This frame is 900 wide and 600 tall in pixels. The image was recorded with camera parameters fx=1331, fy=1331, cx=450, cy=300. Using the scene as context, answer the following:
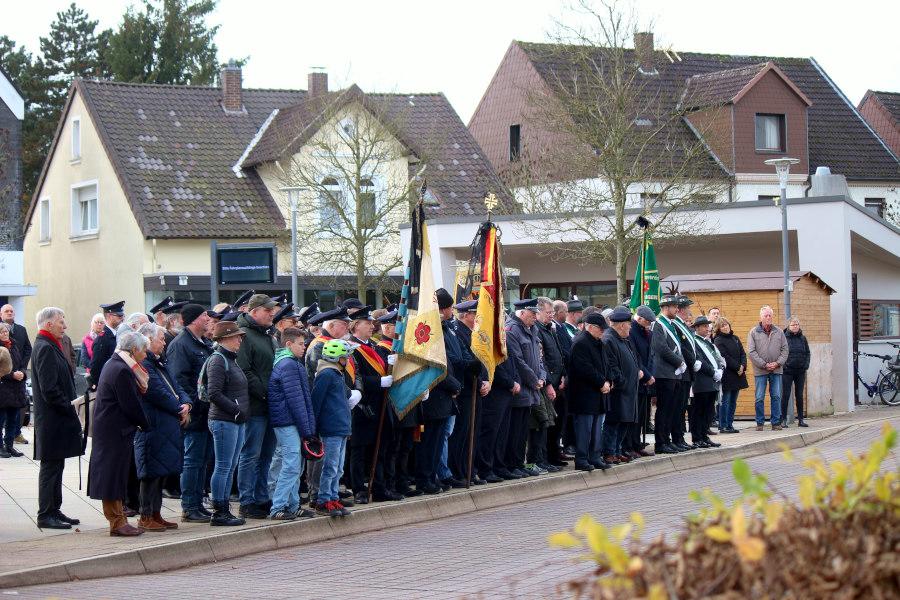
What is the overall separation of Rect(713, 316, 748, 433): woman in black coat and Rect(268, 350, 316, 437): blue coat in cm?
1063

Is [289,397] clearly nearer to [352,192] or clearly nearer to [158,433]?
[158,433]

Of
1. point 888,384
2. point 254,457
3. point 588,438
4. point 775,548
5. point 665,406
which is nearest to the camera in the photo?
point 775,548

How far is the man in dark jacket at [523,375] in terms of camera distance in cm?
1491

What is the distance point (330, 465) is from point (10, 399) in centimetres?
721

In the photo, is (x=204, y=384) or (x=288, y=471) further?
(x=288, y=471)

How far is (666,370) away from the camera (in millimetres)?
17266

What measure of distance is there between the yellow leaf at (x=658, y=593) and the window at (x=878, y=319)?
27082mm

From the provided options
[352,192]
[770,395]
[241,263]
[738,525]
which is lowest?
[770,395]

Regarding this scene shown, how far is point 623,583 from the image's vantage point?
141 inches

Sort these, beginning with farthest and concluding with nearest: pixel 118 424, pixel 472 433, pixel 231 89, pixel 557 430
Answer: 1. pixel 231 89
2. pixel 557 430
3. pixel 472 433
4. pixel 118 424

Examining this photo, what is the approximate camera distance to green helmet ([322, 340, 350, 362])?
39.8ft

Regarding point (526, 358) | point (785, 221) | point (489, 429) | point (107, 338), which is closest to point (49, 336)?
point (107, 338)

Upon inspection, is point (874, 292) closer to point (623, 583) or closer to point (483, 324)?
point (483, 324)

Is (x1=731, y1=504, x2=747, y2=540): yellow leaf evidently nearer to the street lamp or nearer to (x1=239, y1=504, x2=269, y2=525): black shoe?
(x1=239, y1=504, x2=269, y2=525): black shoe
